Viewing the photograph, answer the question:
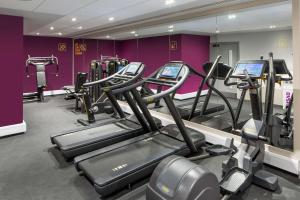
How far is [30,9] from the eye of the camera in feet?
12.8

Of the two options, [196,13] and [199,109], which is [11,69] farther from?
[199,109]

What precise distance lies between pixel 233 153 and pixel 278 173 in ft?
2.49

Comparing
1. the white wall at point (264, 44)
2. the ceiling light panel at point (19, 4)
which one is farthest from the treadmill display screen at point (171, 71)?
the ceiling light panel at point (19, 4)

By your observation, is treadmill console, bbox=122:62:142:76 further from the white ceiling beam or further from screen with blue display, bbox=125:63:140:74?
the white ceiling beam

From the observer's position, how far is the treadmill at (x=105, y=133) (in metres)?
3.28

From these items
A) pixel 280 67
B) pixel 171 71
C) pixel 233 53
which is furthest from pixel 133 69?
pixel 280 67

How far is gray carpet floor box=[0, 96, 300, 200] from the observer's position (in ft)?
8.05

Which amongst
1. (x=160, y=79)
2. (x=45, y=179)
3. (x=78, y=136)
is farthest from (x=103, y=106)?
(x=45, y=179)

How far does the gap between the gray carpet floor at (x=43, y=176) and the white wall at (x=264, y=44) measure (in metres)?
1.72

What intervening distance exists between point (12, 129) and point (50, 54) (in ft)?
17.8

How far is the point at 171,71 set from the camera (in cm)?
340

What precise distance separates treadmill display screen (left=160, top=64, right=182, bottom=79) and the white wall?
4.51 feet

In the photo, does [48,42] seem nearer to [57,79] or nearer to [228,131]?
[57,79]

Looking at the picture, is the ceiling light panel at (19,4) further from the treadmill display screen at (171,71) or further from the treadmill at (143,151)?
the treadmill display screen at (171,71)
